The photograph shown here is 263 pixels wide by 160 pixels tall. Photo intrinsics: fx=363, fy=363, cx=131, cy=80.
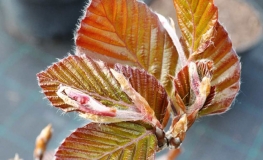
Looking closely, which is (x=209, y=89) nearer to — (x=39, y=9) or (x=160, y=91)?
(x=160, y=91)

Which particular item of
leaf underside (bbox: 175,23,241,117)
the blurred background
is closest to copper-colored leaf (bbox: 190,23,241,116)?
leaf underside (bbox: 175,23,241,117)

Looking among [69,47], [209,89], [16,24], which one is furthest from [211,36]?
[16,24]

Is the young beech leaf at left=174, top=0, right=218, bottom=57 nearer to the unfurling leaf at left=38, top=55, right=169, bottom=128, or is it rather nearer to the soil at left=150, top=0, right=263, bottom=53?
the unfurling leaf at left=38, top=55, right=169, bottom=128

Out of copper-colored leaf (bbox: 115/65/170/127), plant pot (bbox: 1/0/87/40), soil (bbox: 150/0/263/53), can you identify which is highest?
plant pot (bbox: 1/0/87/40)

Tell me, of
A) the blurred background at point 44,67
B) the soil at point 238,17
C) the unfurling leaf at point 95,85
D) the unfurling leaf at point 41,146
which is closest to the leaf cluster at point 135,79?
the unfurling leaf at point 95,85

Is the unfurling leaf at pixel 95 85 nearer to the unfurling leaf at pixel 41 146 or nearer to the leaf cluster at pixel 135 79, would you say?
the leaf cluster at pixel 135 79

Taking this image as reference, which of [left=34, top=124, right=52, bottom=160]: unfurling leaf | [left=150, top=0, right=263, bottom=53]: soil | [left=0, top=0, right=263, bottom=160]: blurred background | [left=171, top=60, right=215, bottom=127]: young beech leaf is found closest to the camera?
[left=171, top=60, right=215, bottom=127]: young beech leaf
